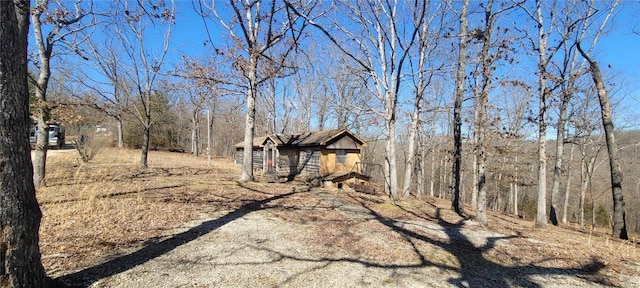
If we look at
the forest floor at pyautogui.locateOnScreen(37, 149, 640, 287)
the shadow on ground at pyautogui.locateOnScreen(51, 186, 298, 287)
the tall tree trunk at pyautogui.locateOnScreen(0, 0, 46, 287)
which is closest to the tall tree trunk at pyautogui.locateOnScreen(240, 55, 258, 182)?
the forest floor at pyautogui.locateOnScreen(37, 149, 640, 287)

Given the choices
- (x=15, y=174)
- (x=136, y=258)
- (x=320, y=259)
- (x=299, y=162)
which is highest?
(x=15, y=174)

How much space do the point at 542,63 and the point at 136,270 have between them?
14608 mm

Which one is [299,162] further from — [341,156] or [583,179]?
Answer: [583,179]

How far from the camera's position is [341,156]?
1720cm

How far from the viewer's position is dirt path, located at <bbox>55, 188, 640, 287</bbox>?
363 centimetres

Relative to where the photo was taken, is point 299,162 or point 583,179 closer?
point 299,162

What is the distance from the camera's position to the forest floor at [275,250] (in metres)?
3.70

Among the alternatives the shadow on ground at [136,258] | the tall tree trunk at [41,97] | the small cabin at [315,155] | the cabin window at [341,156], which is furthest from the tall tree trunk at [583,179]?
the tall tree trunk at [41,97]

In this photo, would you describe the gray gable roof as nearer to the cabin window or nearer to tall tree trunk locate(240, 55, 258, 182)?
the cabin window

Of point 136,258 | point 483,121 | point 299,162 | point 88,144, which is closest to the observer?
point 136,258

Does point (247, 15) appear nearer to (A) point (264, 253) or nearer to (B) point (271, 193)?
(B) point (271, 193)

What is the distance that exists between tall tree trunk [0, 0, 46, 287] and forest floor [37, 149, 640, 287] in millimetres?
713

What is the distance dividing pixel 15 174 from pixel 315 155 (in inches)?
564

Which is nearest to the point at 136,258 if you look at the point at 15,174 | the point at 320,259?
the point at 15,174
